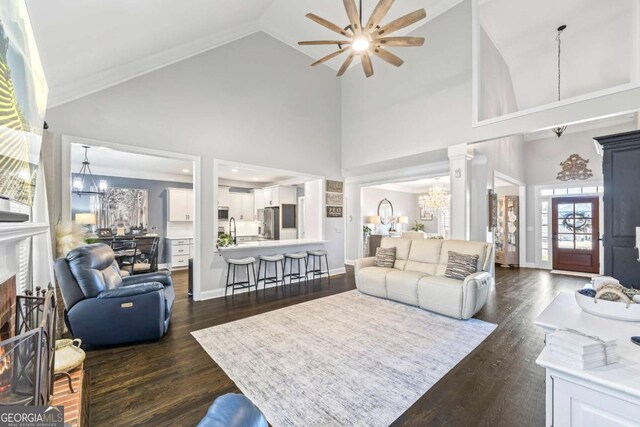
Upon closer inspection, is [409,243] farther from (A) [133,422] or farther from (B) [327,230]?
(A) [133,422]

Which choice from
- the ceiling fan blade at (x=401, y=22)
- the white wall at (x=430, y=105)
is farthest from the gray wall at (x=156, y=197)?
the ceiling fan blade at (x=401, y=22)

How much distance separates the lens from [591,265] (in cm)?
666

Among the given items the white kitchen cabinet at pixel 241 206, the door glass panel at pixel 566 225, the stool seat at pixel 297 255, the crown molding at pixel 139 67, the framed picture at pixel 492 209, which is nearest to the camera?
the crown molding at pixel 139 67

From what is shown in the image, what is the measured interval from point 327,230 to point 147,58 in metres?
4.55

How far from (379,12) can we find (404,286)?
351cm

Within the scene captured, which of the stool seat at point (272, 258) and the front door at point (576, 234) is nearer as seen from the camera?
the stool seat at point (272, 258)

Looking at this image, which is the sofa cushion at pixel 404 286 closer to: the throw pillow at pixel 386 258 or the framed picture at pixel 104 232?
the throw pillow at pixel 386 258

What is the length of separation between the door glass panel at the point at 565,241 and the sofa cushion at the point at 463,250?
5032mm

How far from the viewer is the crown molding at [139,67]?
327 centimetres

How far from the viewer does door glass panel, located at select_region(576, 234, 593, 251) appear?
22.1 ft

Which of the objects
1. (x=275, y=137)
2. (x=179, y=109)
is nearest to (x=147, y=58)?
(x=179, y=109)

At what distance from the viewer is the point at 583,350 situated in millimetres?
1032

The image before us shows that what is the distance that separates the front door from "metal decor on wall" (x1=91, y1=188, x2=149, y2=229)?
10.9 m

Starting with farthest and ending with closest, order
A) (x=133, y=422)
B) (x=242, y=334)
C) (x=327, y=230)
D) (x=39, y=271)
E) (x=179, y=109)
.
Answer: (x=327, y=230) < (x=179, y=109) < (x=242, y=334) < (x=39, y=271) < (x=133, y=422)
